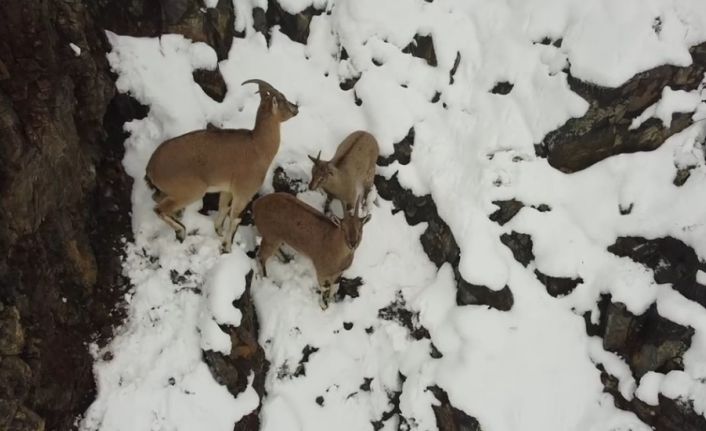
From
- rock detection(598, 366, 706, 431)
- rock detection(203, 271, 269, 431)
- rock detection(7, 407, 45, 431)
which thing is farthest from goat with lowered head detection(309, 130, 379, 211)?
rock detection(598, 366, 706, 431)

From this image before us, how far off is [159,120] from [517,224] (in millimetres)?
4942

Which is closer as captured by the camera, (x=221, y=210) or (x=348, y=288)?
(x=221, y=210)

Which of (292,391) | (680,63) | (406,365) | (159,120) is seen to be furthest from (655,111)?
(159,120)

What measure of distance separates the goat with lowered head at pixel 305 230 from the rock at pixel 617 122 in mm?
3024

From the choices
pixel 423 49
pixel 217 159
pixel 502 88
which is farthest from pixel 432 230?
pixel 217 159

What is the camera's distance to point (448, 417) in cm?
719

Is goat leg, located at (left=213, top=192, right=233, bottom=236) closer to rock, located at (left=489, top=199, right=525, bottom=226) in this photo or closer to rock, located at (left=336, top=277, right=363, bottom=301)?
rock, located at (left=336, top=277, right=363, bottom=301)

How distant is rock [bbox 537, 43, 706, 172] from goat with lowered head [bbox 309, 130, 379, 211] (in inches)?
93.3

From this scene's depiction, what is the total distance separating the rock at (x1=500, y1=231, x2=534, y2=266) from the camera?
772 cm

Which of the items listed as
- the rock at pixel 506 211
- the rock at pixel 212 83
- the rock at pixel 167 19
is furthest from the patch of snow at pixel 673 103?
the rock at pixel 167 19

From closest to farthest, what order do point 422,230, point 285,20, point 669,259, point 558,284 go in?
point 669,259
point 558,284
point 422,230
point 285,20

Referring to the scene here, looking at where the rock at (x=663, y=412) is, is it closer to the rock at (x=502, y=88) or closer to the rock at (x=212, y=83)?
the rock at (x=502, y=88)

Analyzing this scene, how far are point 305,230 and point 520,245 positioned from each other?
9.48 feet

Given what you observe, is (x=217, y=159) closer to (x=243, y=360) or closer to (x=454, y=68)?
(x=243, y=360)
